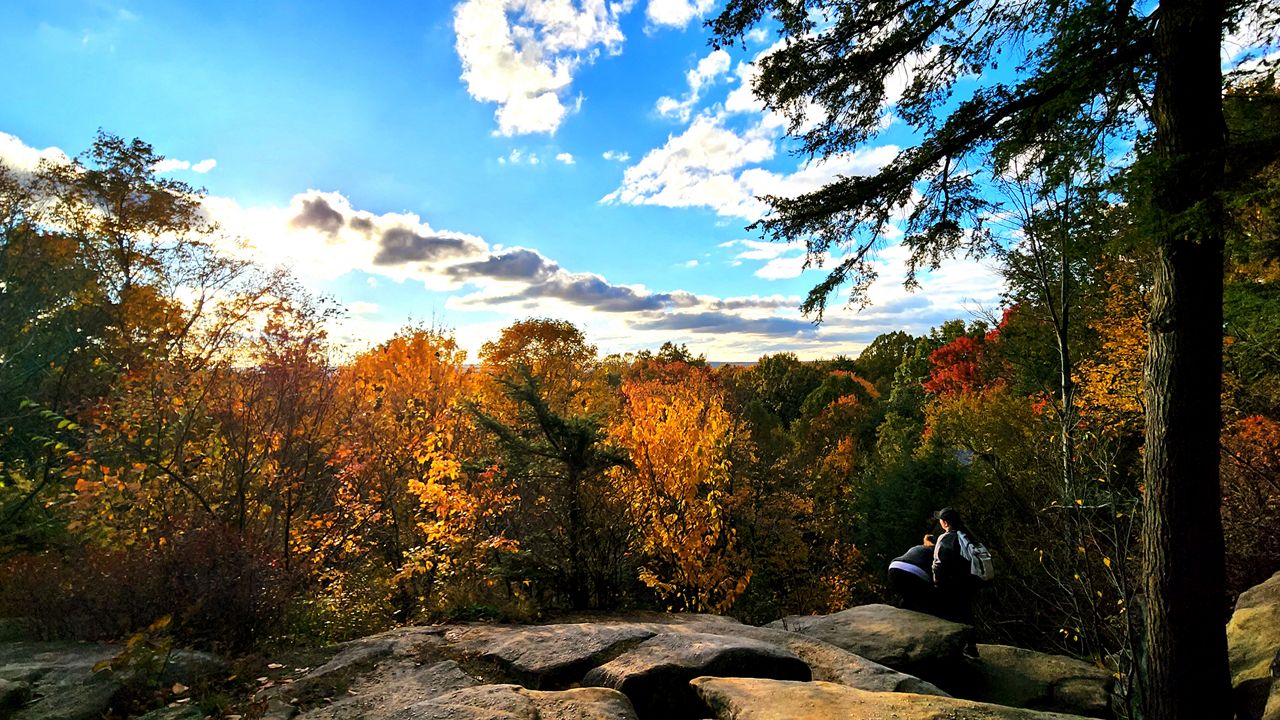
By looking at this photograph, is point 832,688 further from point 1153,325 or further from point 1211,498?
point 1153,325

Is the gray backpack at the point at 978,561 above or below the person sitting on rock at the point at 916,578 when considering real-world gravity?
Result: above

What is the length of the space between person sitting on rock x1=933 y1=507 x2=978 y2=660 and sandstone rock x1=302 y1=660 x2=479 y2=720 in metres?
6.25

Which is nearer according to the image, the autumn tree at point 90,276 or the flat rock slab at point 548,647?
the flat rock slab at point 548,647

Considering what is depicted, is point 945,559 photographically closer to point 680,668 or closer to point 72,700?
point 680,668

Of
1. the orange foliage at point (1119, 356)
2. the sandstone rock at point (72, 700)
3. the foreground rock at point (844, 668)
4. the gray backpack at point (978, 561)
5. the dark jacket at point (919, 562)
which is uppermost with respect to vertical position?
the orange foliage at point (1119, 356)

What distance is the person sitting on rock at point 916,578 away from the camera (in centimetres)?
855

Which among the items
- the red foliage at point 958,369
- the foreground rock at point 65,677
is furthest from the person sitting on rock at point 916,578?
the red foliage at point 958,369

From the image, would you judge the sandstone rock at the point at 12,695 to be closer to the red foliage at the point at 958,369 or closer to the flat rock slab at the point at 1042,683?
the flat rock slab at the point at 1042,683

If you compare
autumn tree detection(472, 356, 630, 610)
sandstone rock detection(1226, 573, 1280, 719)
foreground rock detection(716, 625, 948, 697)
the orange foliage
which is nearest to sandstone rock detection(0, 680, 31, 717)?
autumn tree detection(472, 356, 630, 610)

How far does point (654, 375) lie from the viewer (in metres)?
49.1

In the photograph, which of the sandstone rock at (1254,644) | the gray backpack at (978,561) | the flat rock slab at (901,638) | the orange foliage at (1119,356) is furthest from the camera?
the orange foliage at (1119,356)

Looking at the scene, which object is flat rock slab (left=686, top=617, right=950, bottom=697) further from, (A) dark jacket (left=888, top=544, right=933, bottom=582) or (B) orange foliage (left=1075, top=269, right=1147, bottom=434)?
(B) orange foliage (left=1075, top=269, right=1147, bottom=434)

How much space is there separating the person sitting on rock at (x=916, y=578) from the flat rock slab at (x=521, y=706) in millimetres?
5777

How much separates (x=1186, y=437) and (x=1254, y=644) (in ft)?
10.8
